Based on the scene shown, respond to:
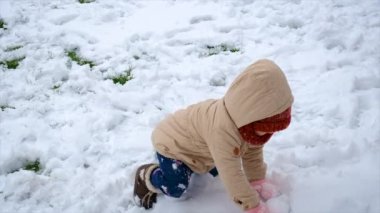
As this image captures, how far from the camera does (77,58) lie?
12.7 feet

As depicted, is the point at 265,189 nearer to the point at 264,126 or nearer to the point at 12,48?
the point at 264,126

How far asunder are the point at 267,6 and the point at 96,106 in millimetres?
2241

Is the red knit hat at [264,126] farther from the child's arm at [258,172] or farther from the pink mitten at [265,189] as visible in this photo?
the pink mitten at [265,189]

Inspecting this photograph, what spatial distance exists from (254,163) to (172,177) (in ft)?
1.60

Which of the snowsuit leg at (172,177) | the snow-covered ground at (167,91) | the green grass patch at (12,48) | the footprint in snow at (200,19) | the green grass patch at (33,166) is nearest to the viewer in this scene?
the snowsuit leg at (172,177)

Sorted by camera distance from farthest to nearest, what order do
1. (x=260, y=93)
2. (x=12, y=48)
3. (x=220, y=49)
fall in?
(x=12, y=48)
(x=220, y=49)
(x=260, y=93)

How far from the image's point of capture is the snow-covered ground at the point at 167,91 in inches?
95.5

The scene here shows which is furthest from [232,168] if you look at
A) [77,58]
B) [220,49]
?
[77,58]

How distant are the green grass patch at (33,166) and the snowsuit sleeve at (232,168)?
4.46 feet

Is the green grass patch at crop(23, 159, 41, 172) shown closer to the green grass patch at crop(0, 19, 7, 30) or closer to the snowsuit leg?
the snowsuit leg

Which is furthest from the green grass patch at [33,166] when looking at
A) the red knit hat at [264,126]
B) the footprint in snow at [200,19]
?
the footprint in snow at [200,19]

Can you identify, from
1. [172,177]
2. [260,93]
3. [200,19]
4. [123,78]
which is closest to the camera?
[260,93]

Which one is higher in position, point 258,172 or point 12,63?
point 258,172

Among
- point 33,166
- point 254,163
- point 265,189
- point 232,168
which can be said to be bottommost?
point 33,166
